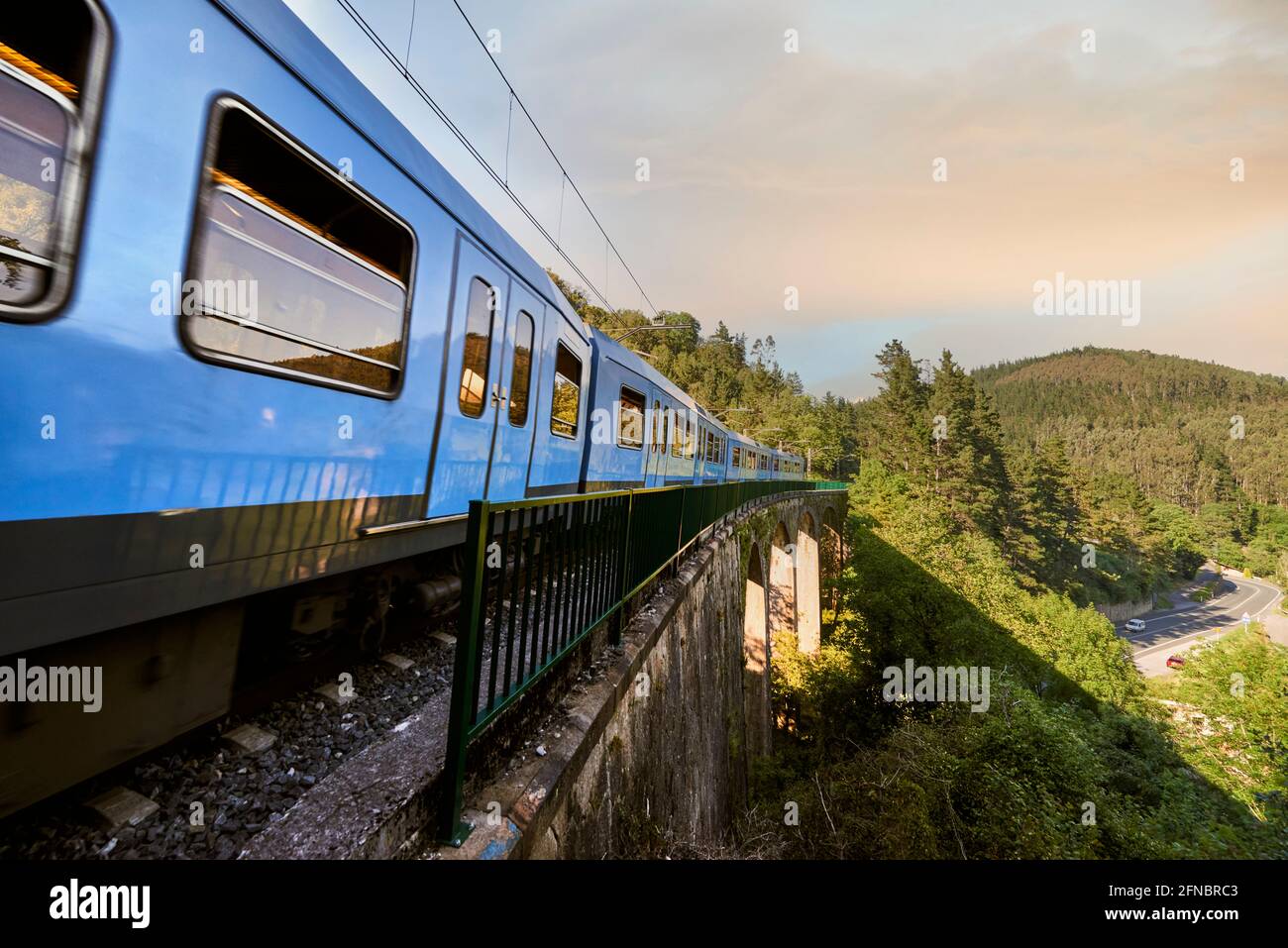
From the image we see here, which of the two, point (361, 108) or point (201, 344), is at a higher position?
point (361, 108)

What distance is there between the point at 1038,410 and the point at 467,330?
228128 mm

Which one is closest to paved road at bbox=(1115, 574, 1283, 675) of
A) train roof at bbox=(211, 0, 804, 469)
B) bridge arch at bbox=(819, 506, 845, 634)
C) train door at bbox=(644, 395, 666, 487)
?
bridge arch at bbox=(819, 506, 845, 634)

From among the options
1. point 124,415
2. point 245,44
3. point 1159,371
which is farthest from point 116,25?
point 1159,371

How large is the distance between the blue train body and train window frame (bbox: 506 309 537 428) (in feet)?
2.94

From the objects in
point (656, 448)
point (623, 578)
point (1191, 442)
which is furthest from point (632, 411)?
point (1191, 442)

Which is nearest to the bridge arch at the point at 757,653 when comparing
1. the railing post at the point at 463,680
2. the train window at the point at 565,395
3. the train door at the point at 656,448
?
the train door at the point at 656,448

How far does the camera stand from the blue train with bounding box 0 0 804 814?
1.62 m

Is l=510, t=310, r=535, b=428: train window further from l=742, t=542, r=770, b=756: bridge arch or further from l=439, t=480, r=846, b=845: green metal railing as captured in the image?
l=742, t=542, r=770, b=756: bridge arch

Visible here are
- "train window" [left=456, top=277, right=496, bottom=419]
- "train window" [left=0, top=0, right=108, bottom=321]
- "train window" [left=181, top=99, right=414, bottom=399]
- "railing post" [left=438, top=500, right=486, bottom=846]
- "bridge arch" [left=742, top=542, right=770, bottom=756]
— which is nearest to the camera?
"train window" [left=0, top=0, right=108, bottom=321]

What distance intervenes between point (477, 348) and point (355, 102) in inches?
66.0

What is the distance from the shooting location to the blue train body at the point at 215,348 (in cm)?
164

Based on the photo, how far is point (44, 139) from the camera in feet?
5.25

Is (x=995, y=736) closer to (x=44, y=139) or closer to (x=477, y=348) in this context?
(x=477, y=348)

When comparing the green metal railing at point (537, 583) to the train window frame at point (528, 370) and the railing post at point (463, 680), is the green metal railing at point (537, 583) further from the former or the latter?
the train window frame at point (528, 370)
